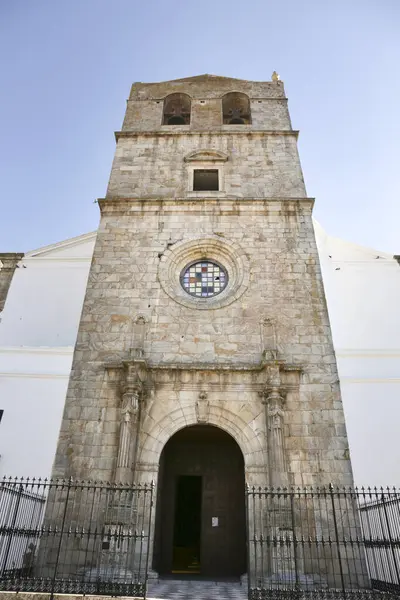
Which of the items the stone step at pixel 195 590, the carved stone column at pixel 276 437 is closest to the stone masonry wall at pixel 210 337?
the carved stone column at pixel 276 437

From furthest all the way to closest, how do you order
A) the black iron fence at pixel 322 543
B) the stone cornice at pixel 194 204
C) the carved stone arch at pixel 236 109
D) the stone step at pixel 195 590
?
the carved stone arch at pixel 236 109
the stone cornice at pixel 194 204
the black iron fence at pixel 322 543
the stone step at pixel 195 590

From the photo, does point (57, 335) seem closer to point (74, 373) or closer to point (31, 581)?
point (74, 373)

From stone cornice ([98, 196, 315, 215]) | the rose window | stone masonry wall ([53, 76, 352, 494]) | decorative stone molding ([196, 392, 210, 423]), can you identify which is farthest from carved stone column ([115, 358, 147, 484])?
stone cornice ([98, 196, 315, 215])

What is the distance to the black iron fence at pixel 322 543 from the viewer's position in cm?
851

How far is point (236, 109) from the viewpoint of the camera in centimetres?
1789

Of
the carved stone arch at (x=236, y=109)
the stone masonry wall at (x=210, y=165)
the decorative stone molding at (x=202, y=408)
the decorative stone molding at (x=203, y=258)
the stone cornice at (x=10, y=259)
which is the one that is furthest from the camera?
the carved stone arch at (x=236, y=109)

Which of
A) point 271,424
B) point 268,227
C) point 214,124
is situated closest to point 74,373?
point 271,424

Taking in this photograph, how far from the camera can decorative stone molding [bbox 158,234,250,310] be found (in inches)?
477

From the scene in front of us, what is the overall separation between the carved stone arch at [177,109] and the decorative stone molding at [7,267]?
751cm

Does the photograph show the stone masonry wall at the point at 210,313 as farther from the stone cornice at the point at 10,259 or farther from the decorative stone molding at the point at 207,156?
the stone cornice at the point at 10,259

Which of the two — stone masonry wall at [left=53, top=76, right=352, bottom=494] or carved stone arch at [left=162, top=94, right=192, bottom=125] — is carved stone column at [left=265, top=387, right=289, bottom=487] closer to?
stone masonry wall at [left=53, top=76, right=352, bottom=494]

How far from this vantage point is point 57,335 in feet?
45.9

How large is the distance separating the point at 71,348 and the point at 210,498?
5896mm

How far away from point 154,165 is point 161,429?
29.6 feet
